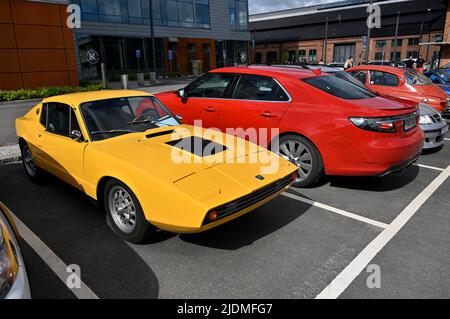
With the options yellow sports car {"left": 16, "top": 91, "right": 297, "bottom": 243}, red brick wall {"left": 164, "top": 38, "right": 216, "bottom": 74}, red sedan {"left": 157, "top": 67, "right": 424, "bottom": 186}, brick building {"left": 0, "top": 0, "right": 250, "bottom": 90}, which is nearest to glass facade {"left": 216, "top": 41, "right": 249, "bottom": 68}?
brick building {"left": 0, "top": 0, "right": 250, "bottom": 90}

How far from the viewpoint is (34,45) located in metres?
18.4

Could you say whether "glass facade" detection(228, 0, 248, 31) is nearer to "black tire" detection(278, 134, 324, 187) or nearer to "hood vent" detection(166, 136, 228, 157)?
"black tire" detection(278, 134, 324, 187)

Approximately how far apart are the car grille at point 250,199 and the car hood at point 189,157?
9cm

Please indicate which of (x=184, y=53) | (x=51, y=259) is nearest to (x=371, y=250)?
(x=51, y=259)

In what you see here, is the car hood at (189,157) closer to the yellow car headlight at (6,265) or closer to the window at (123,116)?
the window at (123,116)

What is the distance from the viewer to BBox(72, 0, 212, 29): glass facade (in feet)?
103

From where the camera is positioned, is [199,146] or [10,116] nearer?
[199,146]

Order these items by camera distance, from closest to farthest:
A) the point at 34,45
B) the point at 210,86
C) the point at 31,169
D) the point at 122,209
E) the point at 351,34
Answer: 1. the point at 122,209
2. the point at 31,169
3. the point at 210,86
4. the point at 34,45
5. the point at 351,34

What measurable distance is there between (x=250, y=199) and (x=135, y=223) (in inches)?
46.8

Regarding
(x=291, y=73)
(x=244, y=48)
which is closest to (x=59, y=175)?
(x=291, y=73)

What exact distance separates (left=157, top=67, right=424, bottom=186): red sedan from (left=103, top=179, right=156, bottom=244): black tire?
2597 mm

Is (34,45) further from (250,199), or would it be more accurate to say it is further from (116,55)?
(250,199)

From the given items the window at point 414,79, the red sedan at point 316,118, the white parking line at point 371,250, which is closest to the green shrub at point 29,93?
the red sedan at point 316,118

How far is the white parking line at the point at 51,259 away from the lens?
113 inches
